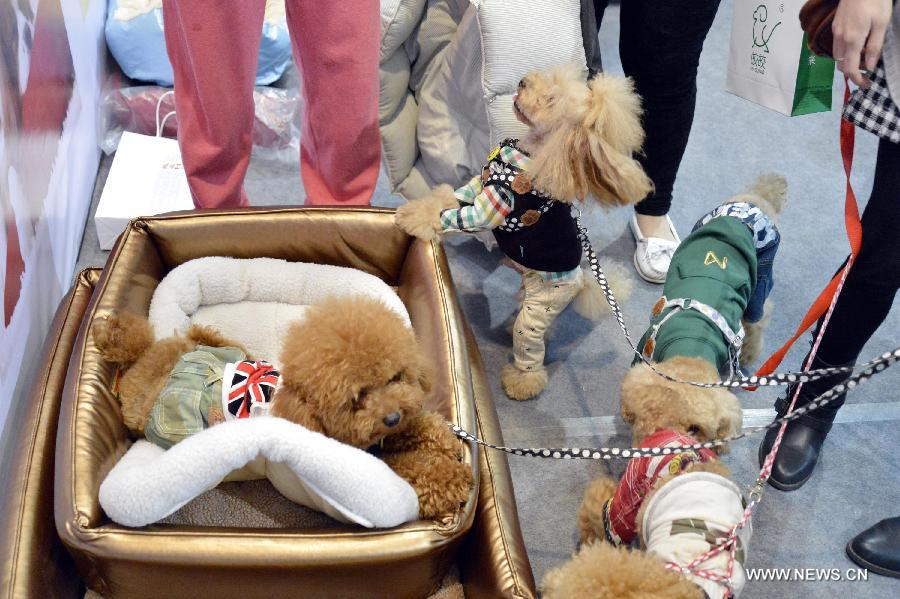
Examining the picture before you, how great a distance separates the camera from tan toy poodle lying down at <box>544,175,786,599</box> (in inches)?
40.8

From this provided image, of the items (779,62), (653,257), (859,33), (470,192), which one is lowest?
(653,257)

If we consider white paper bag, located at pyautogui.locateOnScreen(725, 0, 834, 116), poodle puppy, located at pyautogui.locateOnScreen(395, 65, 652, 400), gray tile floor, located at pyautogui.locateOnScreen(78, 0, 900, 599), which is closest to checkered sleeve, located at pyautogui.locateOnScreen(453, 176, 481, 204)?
poodle puppy, located at pyautogui.locateOnScreen(395, 65, 652, 400)

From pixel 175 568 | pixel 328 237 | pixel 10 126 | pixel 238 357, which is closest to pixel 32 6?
pixel 10 126

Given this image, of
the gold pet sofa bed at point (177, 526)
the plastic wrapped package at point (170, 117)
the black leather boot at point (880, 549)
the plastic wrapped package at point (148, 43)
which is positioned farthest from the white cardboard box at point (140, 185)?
the black leather boot at point (880, 549)

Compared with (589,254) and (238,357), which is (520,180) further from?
(238,357)

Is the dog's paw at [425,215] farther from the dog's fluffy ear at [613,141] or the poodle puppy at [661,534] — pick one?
the poodle puppy at [661,534]

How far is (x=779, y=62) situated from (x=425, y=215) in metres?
0.77

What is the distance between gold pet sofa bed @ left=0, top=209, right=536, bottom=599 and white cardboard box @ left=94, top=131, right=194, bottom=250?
1.19 ft

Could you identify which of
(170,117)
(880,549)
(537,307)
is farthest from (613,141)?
(170,117)

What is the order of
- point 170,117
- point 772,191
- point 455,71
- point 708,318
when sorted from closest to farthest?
point 708,318 < point 772,191 < point 455,71 < point 170,117

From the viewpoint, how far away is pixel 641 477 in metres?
1.32

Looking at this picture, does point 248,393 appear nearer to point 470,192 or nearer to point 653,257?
point 470,192

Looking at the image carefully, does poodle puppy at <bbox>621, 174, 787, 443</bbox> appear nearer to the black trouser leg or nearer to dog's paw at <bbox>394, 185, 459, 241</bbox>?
the black trouser leg

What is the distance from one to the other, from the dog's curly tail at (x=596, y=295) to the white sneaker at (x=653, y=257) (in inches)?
6.2
